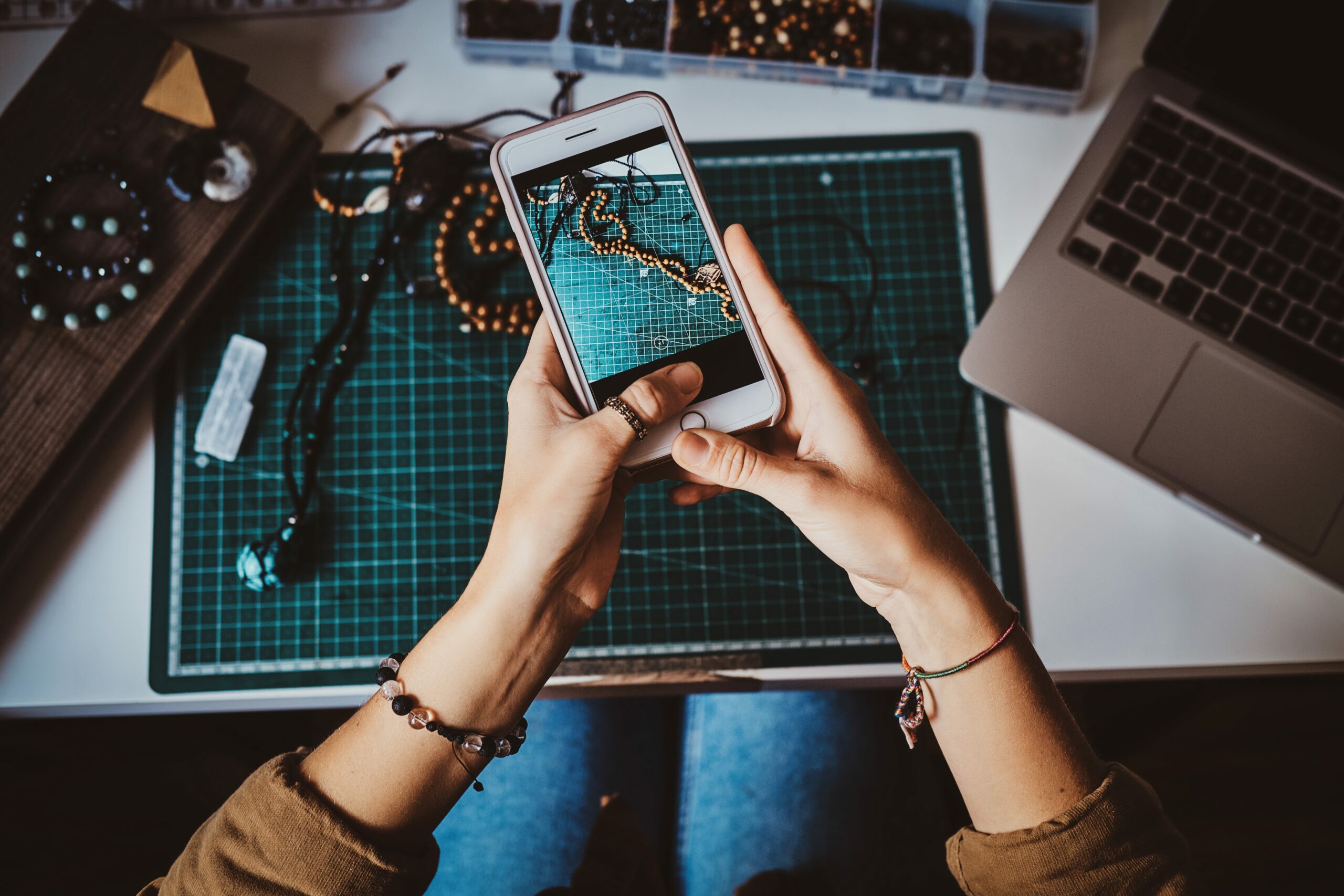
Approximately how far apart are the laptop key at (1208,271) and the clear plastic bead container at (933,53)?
240 mm

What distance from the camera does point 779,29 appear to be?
2.82 feet

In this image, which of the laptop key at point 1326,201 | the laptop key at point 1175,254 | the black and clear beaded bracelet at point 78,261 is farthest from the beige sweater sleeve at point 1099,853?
the black and clear beaded bracelet at point 78,261

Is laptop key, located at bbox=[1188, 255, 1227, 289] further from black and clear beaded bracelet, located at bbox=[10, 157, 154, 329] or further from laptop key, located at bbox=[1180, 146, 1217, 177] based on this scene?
black and clear beaded bracelet, located at bbox=[10, 157, 154, 329]

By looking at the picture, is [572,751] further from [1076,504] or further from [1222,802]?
[1222,802]

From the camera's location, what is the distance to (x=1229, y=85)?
0.79 meters

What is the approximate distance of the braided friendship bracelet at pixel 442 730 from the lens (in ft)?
2.03

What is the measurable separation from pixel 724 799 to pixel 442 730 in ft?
1.60

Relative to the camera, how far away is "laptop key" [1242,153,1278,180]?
0.80 meters

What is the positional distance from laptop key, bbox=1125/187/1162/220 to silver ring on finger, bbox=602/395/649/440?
2.00 feet

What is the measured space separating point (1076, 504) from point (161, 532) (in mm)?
1036

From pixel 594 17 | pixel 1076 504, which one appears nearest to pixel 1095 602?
pixel 1076 504

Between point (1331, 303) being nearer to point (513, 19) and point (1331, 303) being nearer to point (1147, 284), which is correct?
point (1147, 284)

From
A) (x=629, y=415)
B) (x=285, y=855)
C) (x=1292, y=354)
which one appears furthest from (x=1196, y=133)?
(x=285, y=855)

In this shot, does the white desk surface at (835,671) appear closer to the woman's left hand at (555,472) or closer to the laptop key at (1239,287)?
the laptop key at (1239,287)
